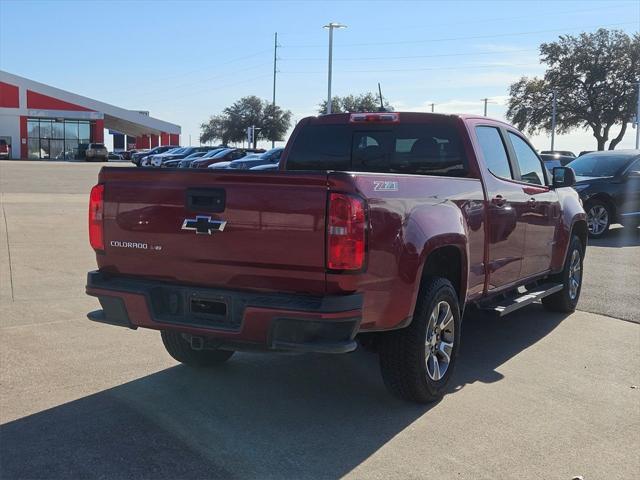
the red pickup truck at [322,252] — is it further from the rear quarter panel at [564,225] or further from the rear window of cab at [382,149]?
the rear quarter panel at [564,225]

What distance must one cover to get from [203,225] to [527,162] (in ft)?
12.3

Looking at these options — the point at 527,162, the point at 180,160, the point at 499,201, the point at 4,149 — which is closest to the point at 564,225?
the point at 527,162

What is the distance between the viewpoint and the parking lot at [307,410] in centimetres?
368

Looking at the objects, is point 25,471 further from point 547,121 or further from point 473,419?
point 547,121

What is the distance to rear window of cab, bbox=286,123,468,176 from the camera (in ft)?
17.8

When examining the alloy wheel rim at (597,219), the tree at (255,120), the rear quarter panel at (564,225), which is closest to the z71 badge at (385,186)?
the rear quarter panel at (564,225)

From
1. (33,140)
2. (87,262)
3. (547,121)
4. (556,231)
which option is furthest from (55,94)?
(556,231)

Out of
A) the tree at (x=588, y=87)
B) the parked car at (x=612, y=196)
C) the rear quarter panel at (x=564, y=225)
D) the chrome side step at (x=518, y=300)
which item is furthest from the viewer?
the tree at (x=588, y=87)

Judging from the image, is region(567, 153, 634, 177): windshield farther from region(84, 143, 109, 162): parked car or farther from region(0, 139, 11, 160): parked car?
region(0, 139, 11, 160): parked car

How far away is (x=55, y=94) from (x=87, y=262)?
6022 cm

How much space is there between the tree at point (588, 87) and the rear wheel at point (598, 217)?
153 feet

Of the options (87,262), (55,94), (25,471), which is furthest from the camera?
(55,94)

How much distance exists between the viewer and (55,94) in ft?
209

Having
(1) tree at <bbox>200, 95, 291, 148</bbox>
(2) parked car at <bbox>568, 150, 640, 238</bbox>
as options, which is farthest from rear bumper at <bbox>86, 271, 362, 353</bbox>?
(1) tree at <bbox>200, 95, 291, 148</bbox>
